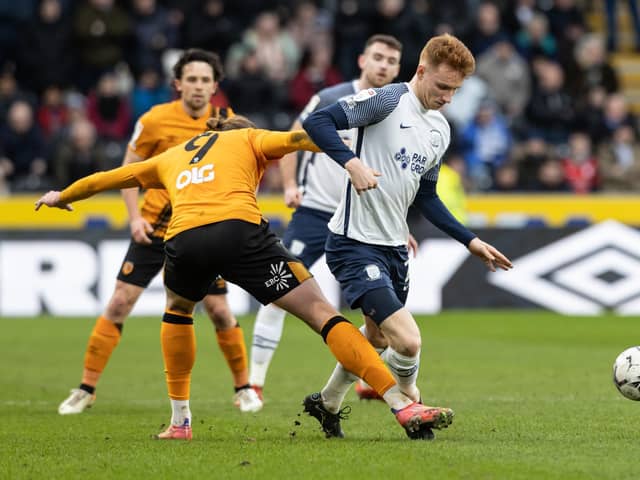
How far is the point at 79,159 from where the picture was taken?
1781 centimetres

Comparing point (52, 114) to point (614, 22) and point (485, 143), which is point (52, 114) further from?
Answer: point (614, 22)

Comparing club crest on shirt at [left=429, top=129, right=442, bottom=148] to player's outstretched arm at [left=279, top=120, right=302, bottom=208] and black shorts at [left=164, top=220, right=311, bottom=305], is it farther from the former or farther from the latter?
player's outstretched arm at [left=279, top=120, right=302, bottom=208]

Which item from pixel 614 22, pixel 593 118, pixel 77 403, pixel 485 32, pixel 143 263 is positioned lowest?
pixel 77 403

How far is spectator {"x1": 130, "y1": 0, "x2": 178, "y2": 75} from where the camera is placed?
19906mm

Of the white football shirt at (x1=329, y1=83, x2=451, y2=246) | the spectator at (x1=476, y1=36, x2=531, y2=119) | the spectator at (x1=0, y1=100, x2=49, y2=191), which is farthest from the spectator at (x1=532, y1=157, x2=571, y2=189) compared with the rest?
the white football shirt at (x1=329, y1=83, x2=451, y2=246)

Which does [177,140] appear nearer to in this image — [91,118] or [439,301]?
[439,301]

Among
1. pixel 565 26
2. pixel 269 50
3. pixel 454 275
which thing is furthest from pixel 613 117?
pixel 454 275

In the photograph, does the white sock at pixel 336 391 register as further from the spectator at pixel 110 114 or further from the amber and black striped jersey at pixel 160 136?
the spectator at pixel 110 114

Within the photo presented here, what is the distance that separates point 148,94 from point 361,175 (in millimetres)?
13159

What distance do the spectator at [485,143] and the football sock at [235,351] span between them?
10.8 m

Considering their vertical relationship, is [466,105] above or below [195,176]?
below

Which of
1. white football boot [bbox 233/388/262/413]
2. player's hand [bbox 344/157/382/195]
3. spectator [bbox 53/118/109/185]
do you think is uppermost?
player's hand [bbox 344/157/382/195]

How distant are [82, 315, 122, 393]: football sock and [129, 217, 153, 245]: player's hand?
670mm

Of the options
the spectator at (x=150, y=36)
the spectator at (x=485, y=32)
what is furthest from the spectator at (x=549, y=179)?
the spectator at (x=150, y=36)
